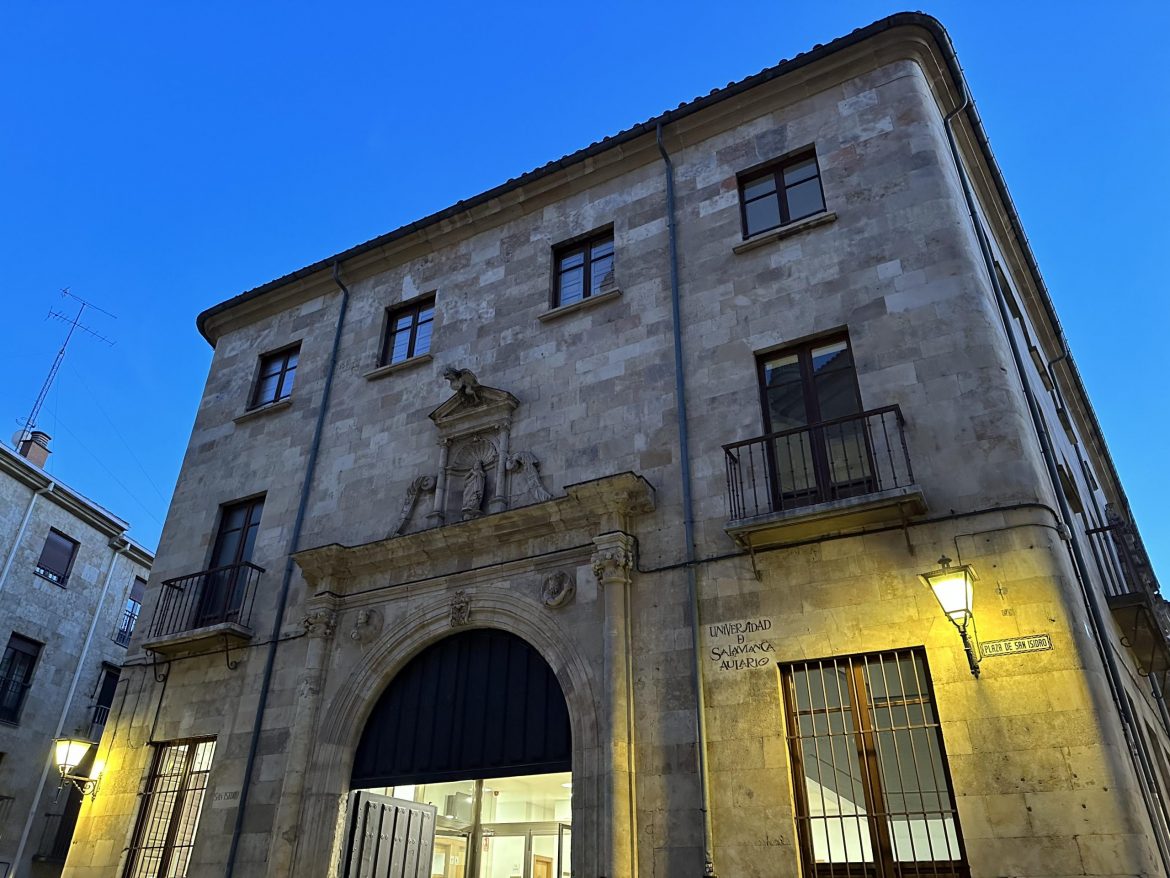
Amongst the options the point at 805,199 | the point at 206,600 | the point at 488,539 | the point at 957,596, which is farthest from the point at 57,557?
the point at 957,596

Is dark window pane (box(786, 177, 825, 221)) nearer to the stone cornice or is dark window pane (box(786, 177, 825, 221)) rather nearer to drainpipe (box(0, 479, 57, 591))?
the stone cornice

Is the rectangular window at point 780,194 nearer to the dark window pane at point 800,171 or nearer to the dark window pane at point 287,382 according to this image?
the dark window pane at point 800,171

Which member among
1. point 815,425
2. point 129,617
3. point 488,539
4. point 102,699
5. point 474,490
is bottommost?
point 488,539

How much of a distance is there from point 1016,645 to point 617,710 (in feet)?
13.2

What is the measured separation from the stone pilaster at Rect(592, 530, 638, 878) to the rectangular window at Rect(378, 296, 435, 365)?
20.0 ft

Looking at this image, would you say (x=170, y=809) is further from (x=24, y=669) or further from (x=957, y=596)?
(x=24, y=669)

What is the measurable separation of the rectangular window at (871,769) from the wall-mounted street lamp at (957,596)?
651 millimetres

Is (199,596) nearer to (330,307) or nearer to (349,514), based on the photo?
(349,514)

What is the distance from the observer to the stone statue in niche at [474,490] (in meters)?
11.7

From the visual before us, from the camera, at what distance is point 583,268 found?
13.4 metres

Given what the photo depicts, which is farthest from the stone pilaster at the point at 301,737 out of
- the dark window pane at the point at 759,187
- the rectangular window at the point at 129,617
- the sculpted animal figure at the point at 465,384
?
the rectangular window at the point at 129,617

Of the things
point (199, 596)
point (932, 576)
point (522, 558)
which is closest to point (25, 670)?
point (199, 596)

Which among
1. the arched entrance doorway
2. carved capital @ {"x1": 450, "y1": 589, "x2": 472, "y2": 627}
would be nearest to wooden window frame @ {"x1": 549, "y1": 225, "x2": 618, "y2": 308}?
carved capital @ {"x1": 450, "y1": 589, "x2": 472, "y2": 627}

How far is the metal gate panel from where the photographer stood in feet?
34.9
